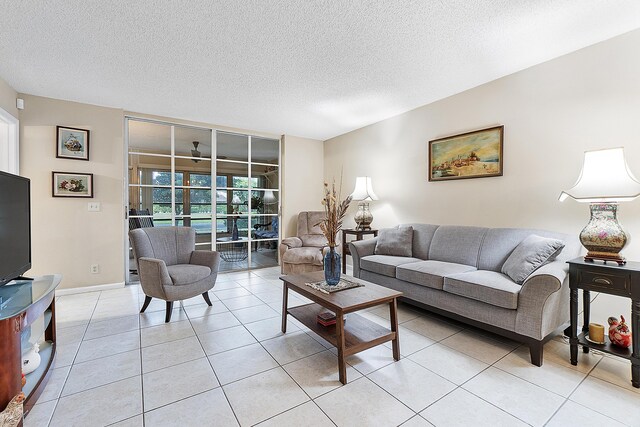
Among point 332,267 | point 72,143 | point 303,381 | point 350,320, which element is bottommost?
point 303,381

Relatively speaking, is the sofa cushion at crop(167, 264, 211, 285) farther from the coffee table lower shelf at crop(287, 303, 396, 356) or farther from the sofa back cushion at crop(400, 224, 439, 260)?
the sofa back cushion at crop(400, 224, 439, 260)

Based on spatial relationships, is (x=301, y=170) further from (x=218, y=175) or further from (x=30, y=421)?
(x=30, y=421)

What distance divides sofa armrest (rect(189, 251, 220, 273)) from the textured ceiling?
187 centimetres

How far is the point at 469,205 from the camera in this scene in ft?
10.5

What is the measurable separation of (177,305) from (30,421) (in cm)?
172

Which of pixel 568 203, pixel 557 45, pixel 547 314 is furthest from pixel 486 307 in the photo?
pixel 557 45

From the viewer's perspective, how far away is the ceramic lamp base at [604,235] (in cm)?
187

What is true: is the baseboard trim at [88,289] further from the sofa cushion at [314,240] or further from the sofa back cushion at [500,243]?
the sofa back cushion at [500,243]

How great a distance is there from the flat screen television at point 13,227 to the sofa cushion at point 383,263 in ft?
9.68

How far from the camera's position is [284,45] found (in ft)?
7.61

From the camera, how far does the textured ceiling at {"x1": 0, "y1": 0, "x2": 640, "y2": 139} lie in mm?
1905

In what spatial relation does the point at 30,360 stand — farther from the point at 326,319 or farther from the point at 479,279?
the point at 479,279

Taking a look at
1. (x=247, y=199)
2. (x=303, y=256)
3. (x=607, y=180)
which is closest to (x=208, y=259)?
(x=303, y=256)

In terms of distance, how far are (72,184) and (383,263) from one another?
156 inches
